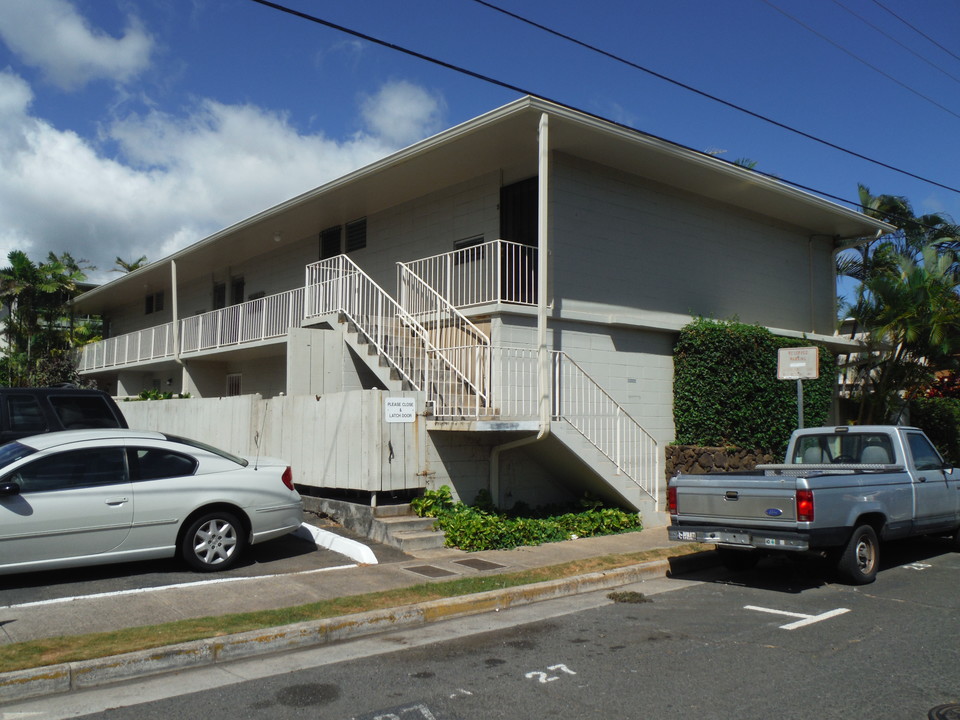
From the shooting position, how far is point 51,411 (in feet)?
32.0

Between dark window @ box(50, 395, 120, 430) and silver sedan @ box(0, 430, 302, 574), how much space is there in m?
1.56

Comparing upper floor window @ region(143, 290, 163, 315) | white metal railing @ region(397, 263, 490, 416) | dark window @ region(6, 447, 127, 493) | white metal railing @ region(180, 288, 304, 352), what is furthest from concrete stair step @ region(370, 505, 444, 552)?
upper floor window @ region(143, 290, 163, 315)

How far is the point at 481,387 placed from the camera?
11.6 metres

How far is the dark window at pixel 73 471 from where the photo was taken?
7.62 m

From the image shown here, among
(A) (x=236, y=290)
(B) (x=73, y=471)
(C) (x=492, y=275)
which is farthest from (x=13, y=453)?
(A) (x=236, y=290)

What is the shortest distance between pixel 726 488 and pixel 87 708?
623 centimetres

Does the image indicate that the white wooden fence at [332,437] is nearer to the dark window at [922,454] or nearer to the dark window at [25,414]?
the dark window at [25,414]

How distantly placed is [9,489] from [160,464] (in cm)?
148

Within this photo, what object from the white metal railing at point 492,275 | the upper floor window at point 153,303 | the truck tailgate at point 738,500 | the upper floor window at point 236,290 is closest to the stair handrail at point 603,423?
the white metal railing at point 492,275

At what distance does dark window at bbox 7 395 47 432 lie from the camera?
31.3 feet

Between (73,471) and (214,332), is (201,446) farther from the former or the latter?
(214,332)

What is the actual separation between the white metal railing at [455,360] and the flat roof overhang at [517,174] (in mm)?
2112

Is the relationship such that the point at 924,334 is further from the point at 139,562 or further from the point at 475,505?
the point at 139,562

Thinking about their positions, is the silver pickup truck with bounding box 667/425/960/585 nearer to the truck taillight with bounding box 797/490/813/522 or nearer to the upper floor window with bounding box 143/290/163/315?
the truck taillight with bounding box 797/490/813/522
